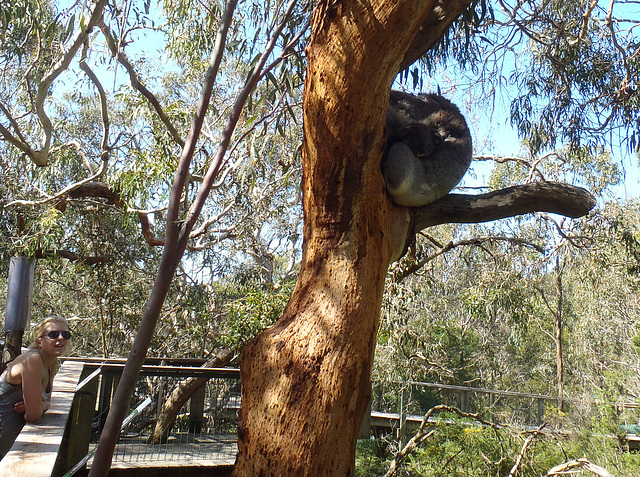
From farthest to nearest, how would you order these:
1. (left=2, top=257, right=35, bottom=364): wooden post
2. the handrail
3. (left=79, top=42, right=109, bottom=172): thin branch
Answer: (left=2, top=257, right=35, bottom=364): wooden post < (left=79, top=42, right=109, bottom=172): thin branch < the handrail

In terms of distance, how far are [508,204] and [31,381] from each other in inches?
84.8

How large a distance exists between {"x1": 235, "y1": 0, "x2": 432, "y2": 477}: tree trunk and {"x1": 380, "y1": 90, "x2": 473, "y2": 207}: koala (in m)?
0.28

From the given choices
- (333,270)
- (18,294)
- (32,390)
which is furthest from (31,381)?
(18,294)

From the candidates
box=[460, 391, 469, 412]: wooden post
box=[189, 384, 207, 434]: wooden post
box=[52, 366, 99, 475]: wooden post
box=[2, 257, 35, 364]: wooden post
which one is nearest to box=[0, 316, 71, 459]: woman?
box=[52, 366, 99, 475]: wooden post

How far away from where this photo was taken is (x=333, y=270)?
1.89m

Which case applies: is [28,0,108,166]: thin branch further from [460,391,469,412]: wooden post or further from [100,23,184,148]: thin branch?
[460,391,469,412]: wooden post

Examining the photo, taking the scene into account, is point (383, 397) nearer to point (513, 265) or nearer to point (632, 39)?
point (513, 265)

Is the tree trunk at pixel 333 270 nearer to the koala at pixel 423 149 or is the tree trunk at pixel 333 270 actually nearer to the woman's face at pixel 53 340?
the koala at pixel 423 149

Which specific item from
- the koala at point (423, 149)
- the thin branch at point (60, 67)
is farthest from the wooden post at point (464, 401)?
the thin branch at point (60, 67)

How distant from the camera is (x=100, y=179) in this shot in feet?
25.7

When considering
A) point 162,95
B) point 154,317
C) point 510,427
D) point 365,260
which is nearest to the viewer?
point 154,317

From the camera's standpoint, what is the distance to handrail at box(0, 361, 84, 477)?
1628 mm

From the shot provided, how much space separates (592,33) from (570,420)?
528 centimetres

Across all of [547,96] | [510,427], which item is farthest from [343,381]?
[547,96]
